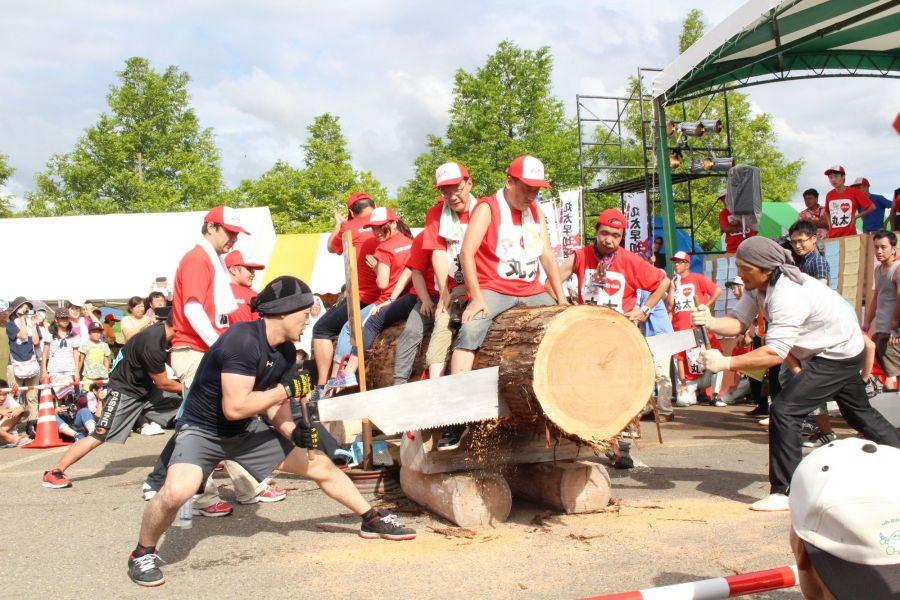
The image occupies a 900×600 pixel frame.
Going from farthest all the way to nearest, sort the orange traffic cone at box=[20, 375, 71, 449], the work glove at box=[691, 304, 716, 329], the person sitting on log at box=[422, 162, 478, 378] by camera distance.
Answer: the orange traffic cone at box=[20, 375, 71, 449] < the person sitting on log at box=[422, 162, 478, 378] < the work glove at box=[691, 304, 716, 329]

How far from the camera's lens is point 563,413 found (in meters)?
4.75

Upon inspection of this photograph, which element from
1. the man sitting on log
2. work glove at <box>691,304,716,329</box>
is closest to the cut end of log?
work glove at <box>691,304,716,329</box>

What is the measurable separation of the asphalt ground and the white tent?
12.1 metres

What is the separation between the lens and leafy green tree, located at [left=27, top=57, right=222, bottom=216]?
37.1m

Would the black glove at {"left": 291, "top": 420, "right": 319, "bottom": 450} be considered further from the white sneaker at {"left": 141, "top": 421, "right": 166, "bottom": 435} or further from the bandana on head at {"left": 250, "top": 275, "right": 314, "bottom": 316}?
the white sneaker at {"left": 141, "top": 421, "right": 166, "bottom": 435}

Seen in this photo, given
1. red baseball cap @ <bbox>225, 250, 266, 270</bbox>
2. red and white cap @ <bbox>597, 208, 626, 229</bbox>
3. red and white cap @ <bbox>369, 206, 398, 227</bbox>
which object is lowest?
red baseball cap @ <bbox>225, 250, 266, 270</bbox>

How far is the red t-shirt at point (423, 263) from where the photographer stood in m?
6.32

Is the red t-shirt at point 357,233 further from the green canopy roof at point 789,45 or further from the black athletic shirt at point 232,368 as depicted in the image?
the green canopy roof at point 789,45

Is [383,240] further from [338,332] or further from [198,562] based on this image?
[198,562]

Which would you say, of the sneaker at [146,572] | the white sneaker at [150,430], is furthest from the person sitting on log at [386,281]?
the white sneaker at [150,430]

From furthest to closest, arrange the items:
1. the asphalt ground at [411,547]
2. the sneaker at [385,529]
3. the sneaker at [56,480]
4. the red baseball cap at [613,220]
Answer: the sneaker at [56,480] < the red baseball cap at [613,220] < the sneaker at [385,529] < the asphalt ground at [411,547]

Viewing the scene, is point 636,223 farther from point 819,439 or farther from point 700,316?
point 700,316

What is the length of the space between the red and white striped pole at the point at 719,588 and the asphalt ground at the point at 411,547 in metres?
0.83

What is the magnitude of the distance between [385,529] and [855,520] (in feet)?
12.0
